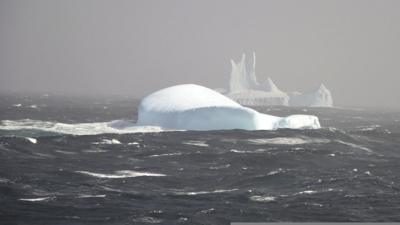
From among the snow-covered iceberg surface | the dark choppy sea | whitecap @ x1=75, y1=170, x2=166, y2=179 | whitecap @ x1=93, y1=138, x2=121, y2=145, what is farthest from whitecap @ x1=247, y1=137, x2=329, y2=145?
A: whitecap @ x1=75, y1=170, x2=166, y2=179

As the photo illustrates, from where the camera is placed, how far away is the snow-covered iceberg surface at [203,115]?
61219 millimetres

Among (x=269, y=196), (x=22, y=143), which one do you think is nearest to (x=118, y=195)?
(x=269, y=196)

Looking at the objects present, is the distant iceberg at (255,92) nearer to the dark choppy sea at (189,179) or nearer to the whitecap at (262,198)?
the dark choppy sea at (189,179)

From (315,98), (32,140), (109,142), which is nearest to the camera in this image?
(32,140)

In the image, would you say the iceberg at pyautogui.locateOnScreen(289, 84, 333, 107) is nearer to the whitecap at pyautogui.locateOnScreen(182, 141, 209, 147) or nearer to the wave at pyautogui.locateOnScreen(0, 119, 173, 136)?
the wave at pyautogui.locateOnScreen(0, 119, 173, 136)

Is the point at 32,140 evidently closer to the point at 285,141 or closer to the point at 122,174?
the point at 122,174

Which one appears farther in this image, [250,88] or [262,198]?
[250,88]

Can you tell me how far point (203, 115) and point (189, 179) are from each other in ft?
101

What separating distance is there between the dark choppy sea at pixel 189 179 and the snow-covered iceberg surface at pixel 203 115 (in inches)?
310

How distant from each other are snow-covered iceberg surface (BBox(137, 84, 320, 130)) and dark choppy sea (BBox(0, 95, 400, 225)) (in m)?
7.88

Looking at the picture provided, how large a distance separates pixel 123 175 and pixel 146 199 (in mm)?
6361

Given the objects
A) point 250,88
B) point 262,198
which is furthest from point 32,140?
point 250,88

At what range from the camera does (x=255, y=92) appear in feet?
527

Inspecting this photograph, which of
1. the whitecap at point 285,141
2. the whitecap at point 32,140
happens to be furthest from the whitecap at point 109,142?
the whitecap at point 285,141
